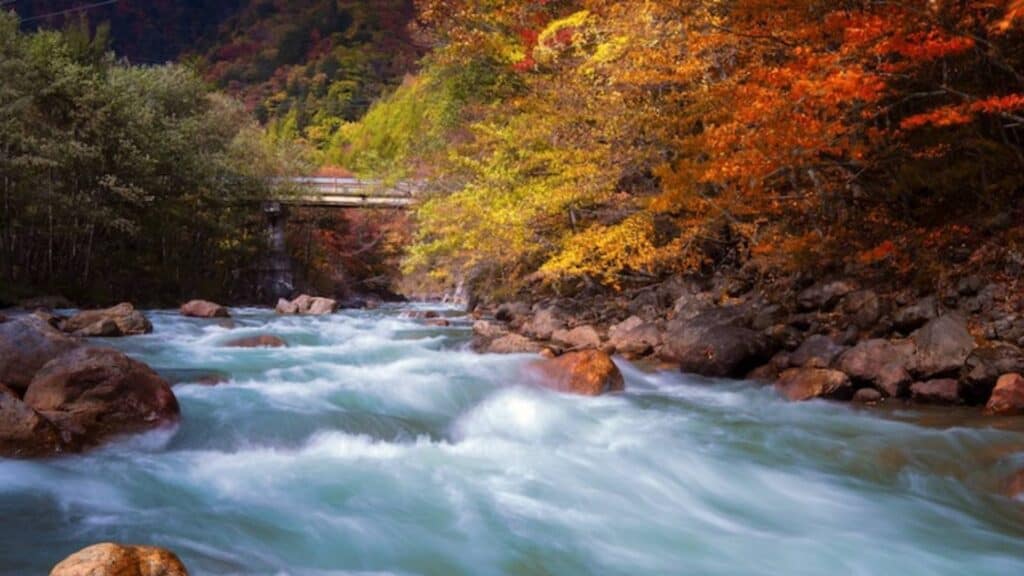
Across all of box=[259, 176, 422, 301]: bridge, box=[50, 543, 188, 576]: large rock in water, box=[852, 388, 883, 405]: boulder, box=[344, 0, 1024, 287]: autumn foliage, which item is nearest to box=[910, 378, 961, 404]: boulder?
box=[852, 388, 883, 405]: boulder

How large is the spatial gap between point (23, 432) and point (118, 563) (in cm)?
343

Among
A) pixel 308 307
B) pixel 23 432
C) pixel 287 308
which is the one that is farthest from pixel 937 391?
pixel 287 308

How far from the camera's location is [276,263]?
3128cm

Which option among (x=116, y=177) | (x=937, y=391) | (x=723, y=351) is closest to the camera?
(x=937, y=391)

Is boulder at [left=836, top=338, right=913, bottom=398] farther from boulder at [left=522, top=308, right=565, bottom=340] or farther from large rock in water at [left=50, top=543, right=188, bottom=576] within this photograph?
large rock in water at [left=50, top=543, right=188, bottom=576]

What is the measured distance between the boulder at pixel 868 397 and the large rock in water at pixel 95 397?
25.4ft

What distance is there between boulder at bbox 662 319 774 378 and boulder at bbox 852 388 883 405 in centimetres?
178

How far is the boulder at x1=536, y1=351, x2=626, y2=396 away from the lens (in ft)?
33.3

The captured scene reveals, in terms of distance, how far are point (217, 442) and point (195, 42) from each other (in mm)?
94533

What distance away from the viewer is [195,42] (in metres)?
90.4

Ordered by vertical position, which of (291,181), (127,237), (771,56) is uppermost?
(771,56)

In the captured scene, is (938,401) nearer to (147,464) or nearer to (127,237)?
(147,464)

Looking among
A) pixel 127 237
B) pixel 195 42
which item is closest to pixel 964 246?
pixel 127 237

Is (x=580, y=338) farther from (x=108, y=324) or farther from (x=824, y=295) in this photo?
(x=108, y=324)
